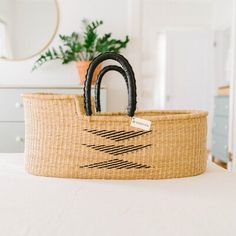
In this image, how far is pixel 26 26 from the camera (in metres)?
2.98

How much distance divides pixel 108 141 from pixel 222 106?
343cm

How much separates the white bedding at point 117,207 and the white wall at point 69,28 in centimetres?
220

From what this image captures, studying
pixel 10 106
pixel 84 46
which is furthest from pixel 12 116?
pixel 84 46

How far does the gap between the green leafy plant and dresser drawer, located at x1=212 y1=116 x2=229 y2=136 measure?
1.63 meters

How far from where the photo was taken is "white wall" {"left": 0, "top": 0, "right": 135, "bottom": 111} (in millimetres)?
3023

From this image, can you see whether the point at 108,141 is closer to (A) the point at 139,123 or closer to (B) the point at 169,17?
(A) the point at 139,123

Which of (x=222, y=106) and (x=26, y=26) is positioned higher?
(x=26, y=26)

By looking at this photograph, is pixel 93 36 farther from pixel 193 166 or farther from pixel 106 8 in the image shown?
pixel 193 166

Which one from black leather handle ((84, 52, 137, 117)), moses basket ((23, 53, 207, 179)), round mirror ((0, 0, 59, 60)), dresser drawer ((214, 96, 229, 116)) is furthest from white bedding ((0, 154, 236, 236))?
dresser drawer ((214, 96, 229, 116))

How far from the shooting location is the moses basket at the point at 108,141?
872mm

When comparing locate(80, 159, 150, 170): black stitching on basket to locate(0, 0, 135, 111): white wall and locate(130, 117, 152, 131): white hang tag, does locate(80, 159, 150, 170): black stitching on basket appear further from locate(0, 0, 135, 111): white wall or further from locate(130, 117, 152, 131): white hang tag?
locate(0, 0, 135, 111): white wall

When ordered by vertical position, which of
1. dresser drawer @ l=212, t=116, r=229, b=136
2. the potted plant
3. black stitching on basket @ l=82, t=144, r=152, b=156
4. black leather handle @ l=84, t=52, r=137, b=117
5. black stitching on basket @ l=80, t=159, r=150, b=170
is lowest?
dresser drawer @ l=212, t=116, r=229, b=136

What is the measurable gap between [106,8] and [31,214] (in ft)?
8.72

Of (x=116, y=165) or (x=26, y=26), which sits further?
(x=26, y=26)
